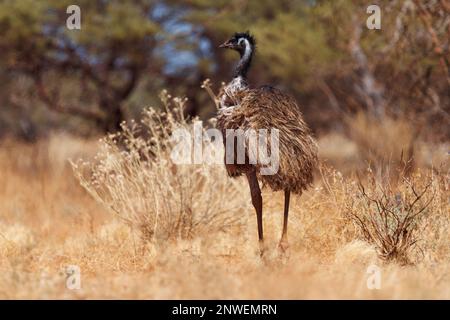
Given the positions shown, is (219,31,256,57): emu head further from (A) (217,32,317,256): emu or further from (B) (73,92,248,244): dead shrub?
(B) (73,92,248,244): dead shrub

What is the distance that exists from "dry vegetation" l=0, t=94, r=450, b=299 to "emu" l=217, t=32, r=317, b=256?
1.80 ft

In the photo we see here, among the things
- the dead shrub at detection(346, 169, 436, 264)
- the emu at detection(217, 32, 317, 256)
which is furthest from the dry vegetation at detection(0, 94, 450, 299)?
the emu at detection(217, 32, 317, 256)

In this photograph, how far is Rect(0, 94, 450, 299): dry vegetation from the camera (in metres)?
4.57

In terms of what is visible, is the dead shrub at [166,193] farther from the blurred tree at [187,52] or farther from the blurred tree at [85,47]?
the blurred tree at [85,47]

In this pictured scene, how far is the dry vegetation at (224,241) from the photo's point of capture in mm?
4566

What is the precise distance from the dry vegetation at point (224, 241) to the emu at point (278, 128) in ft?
1.80

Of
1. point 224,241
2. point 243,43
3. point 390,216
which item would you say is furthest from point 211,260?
point 243,43

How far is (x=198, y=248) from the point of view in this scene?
6.40m

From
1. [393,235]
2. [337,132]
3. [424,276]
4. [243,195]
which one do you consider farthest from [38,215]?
[337,132]

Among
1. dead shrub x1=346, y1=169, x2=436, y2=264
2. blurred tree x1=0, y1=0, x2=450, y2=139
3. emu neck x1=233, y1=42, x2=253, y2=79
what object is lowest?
dead shrub x1=346, y1=169, x2=436, y2=264

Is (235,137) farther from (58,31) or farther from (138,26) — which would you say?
(58,31)

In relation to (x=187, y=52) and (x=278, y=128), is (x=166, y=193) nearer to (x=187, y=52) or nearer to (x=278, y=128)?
(x=278, y=128)

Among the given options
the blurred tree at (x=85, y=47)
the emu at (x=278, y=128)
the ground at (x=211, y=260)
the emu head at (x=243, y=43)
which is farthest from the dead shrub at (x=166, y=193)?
the blurred tree at (x=85, y=47)
